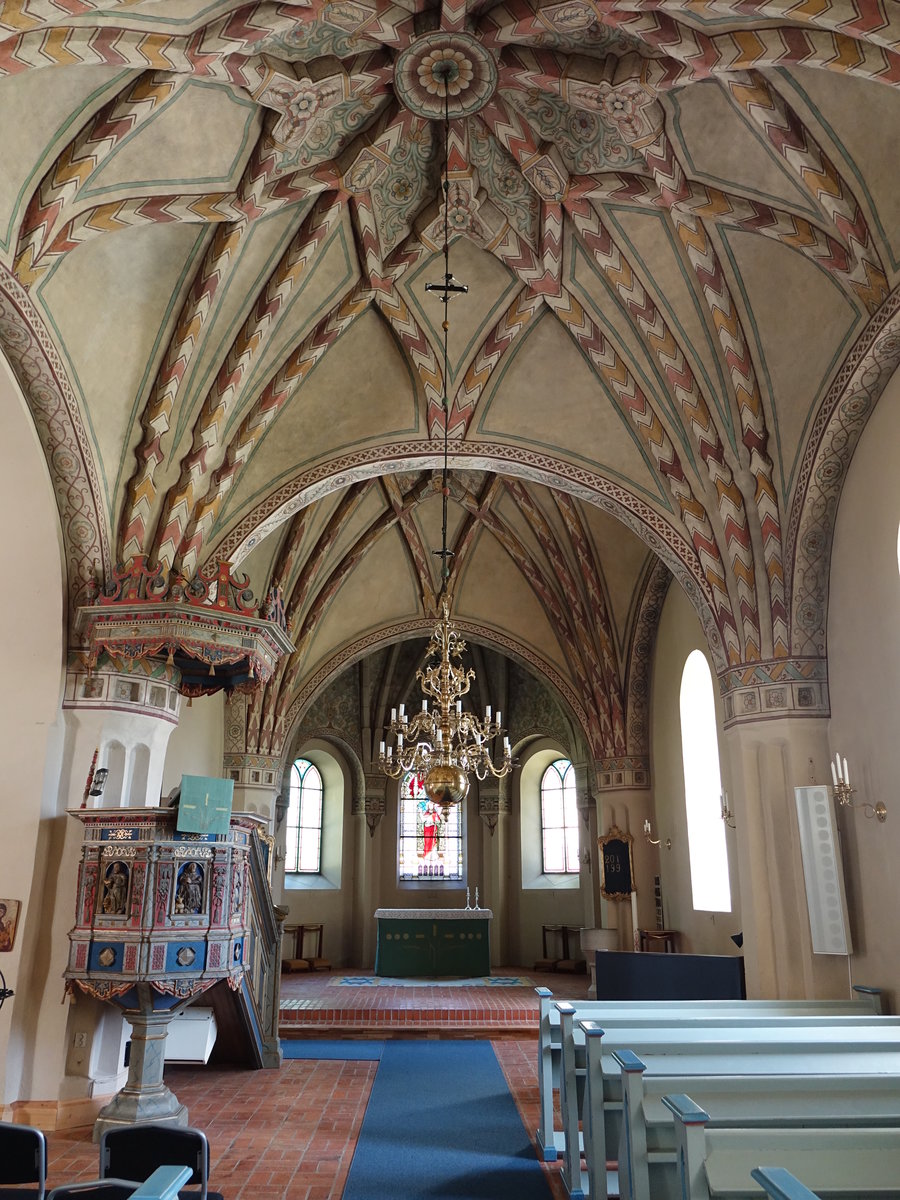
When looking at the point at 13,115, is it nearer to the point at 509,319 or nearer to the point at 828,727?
the point at 509,319

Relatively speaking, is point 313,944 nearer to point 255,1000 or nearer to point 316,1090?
point 255,1000

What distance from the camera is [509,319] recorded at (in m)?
11.1

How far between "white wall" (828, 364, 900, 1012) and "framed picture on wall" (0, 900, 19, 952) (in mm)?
8261

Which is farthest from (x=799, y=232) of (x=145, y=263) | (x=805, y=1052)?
(x=805, y=1052)

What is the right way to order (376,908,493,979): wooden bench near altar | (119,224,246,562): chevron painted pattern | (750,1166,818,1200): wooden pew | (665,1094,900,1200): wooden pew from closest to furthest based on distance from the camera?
(750,1166,818,1200): wooden pew → (665,1094,900,1200): wooden pew → (119,224,246,562): chevron painted pattern → (376,908,493,979): wooden bench near altar

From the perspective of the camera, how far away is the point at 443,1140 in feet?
26.1

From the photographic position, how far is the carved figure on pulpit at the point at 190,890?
27.7 ft

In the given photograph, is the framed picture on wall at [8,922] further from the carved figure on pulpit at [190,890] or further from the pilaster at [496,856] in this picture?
the pilaster at [496,856]

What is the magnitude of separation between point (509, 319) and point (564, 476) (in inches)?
83.1

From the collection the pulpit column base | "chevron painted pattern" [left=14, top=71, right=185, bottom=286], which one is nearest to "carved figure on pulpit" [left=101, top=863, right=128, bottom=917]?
the pulpit column base

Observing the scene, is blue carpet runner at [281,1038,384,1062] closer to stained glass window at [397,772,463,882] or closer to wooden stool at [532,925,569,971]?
wooden stool at [532,925,569,971]

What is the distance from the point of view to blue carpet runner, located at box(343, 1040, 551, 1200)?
673 cm

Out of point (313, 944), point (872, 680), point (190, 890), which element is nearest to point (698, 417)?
point (872, 680)

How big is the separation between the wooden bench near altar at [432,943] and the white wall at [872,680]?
35.1 feet
